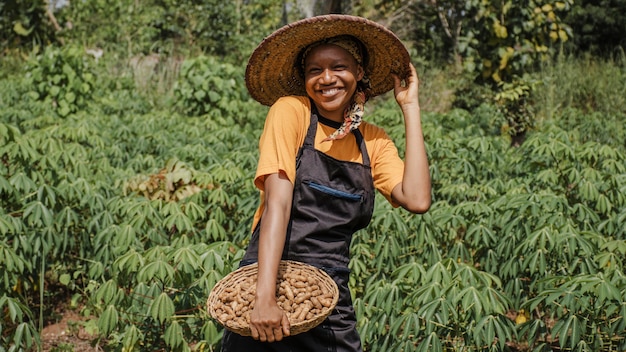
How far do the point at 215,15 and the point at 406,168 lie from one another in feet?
32.3

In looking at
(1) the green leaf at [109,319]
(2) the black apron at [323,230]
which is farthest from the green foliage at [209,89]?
(2) the black apron at [323,230]

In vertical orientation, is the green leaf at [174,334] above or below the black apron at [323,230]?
below

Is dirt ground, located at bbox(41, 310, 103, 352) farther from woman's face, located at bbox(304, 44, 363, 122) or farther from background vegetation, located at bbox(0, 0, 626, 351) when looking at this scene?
woman's face, located at bbox(304, 44, 363, 122)

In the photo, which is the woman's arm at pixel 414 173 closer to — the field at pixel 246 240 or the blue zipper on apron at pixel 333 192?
the blue zipper on apron at pixel 333 192

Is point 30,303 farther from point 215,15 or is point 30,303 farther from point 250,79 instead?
point 215,15

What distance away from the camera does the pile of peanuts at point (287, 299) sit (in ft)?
4.59

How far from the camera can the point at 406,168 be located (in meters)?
1.61

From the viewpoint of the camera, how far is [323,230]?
1.54m

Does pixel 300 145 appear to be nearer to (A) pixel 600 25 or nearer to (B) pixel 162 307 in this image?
(B) pixel 162 307

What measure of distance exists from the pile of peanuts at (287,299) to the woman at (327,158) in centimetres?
7

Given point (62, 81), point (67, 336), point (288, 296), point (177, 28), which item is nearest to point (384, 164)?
point (288, 296)

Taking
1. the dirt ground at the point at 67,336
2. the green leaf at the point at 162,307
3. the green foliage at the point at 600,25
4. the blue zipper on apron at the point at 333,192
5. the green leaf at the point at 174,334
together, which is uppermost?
the green foliage at the point at 600,25

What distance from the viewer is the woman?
150 cm

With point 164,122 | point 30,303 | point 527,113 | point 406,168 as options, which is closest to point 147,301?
point 30,303
